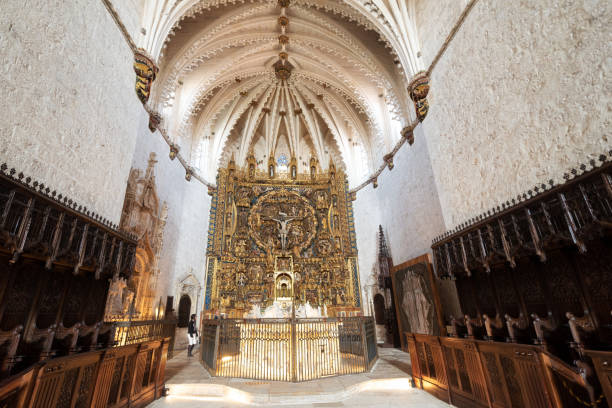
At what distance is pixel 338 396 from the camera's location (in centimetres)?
573

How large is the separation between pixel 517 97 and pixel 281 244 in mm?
13159

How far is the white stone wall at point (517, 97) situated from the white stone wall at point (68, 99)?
9516 millimetres

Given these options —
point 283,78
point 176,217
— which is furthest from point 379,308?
point 283,78

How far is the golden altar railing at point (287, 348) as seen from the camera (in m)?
6.94

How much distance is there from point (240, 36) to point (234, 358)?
14.4 m

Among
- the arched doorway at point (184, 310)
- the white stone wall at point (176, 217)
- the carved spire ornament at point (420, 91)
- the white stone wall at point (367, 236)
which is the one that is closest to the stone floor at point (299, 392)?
the white stone wall at point (176, 217)

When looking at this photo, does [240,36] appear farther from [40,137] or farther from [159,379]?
[159,379]

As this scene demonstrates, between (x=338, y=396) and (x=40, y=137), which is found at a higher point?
(x=40, y=137)

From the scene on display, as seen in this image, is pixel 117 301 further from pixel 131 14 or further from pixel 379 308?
pixel 379 308

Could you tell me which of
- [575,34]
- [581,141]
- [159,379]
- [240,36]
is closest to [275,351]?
[159,379]

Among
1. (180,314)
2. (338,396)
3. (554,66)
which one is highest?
(554,66)

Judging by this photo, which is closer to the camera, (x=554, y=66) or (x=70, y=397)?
(x=70, y=397)

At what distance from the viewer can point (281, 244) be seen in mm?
16781

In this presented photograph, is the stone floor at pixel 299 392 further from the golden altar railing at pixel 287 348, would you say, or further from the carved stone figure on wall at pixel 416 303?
the carved stone figure on wall at pixel 416 303
